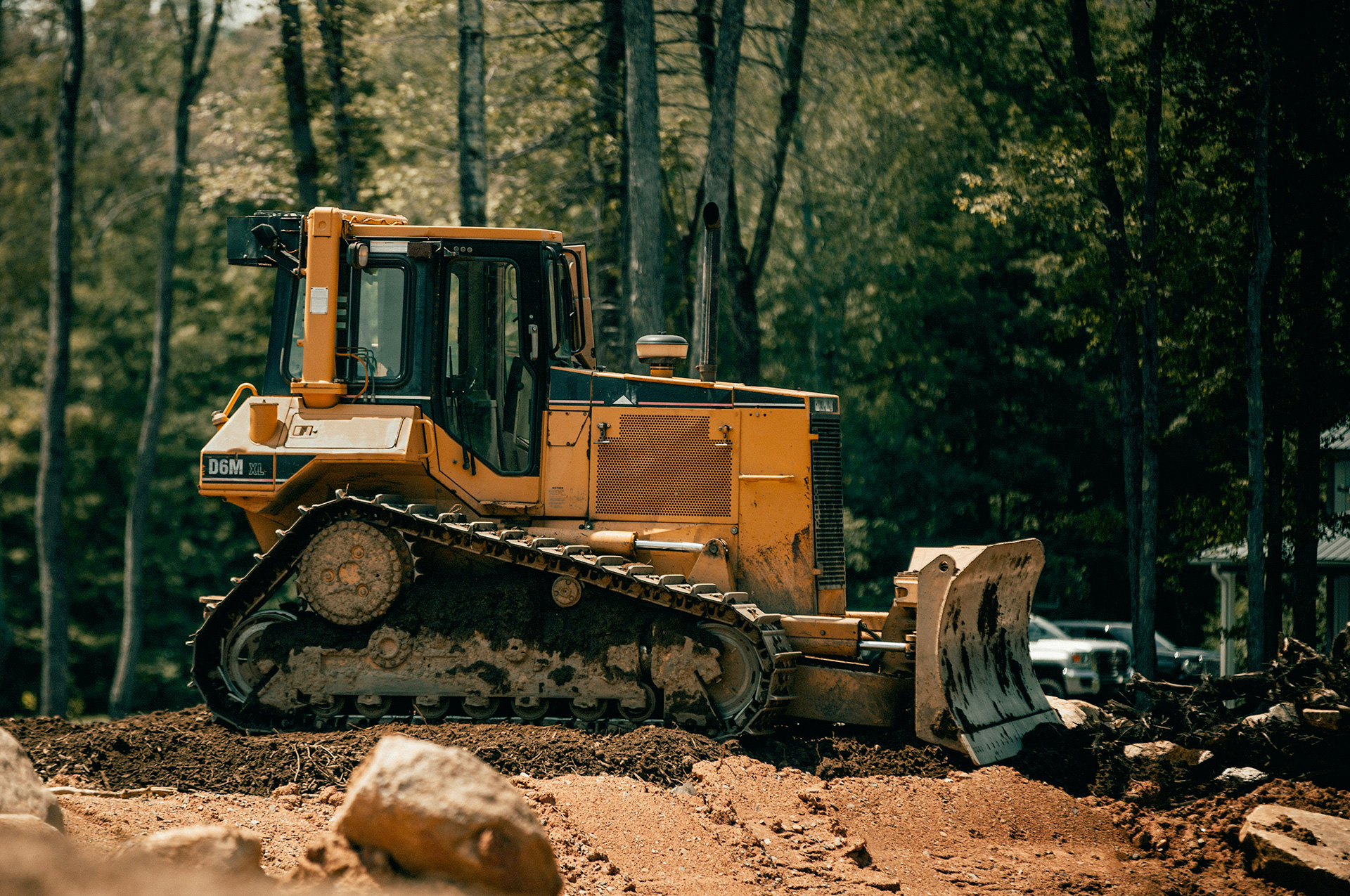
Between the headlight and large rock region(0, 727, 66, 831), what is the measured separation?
5.68 m

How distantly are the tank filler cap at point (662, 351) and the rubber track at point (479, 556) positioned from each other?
5.76 feet

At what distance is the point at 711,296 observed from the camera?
9.30 m

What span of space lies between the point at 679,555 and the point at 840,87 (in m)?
18.9

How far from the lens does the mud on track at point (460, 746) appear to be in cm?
755

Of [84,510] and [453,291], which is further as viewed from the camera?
[84,510]

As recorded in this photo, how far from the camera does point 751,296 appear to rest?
62.6 feet

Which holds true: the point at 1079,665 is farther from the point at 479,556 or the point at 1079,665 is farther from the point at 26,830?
the point at 26,830

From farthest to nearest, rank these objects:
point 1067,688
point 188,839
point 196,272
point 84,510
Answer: point 196,272
point 84,510
point 1067,688
point 188,839

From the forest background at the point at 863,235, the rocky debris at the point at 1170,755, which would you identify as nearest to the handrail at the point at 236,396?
the rocky debris at the point at 1170,755

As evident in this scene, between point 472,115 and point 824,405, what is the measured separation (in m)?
9.00

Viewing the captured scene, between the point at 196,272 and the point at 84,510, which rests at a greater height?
the point at 196,272

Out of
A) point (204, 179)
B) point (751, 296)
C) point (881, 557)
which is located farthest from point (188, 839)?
point (881, 557)

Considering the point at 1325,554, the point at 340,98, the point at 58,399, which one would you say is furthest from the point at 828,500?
the point at 58,399

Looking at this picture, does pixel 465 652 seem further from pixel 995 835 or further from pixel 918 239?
pixel 918 239
